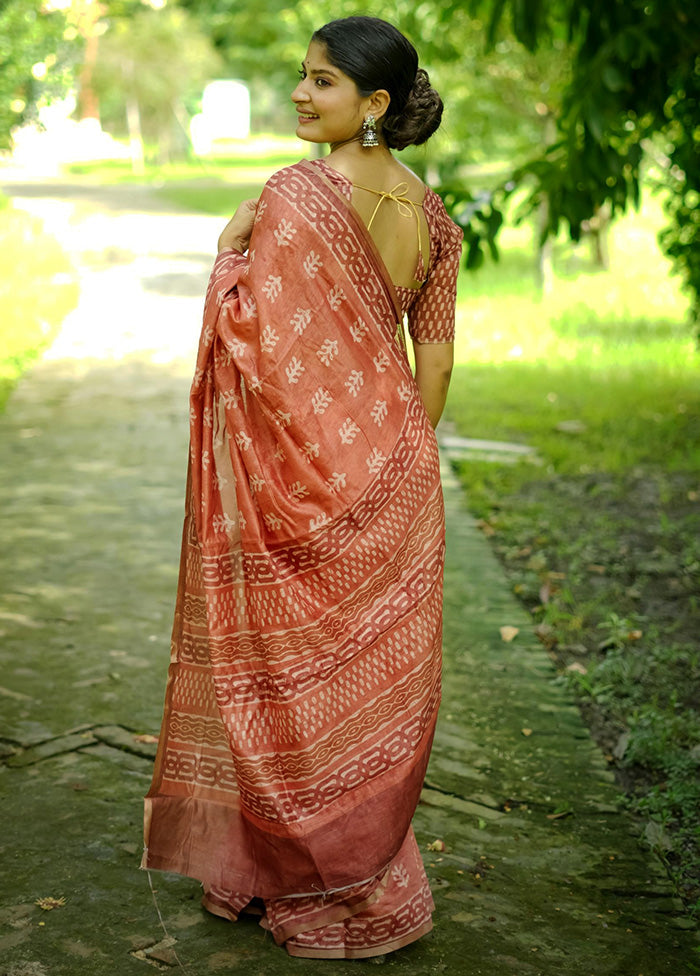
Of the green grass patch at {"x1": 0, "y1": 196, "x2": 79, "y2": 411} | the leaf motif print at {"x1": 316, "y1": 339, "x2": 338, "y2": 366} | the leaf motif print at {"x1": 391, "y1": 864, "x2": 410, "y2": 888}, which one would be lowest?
the green grass patch at {"x1": 0, "y1": 196, "x2": 79, "y2": 411}

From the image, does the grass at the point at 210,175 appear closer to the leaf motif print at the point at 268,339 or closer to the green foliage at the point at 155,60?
the green foliage at the point at 155,60

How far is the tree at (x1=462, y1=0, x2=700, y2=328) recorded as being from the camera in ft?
19.6

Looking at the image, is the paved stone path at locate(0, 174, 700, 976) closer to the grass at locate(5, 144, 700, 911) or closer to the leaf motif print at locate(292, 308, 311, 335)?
the grass at locate(5, 144, 700, 911)

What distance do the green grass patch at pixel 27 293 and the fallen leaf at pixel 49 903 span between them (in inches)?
237

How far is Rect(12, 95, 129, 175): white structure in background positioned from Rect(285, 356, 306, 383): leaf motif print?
34808 millimetres

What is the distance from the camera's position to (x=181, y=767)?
308 cm

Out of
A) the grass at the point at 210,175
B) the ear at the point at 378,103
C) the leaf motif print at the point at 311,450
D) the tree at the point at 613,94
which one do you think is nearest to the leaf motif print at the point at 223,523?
the leaf motif print at the point at 311,450

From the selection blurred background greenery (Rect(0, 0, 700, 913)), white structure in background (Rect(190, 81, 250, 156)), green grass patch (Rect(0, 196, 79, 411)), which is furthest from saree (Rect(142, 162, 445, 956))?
white structure in background (Rect(190, 81, 250, 156))

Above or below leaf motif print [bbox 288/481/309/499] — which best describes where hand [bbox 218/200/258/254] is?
above

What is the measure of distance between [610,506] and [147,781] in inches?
147

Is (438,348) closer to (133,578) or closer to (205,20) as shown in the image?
(133,578)

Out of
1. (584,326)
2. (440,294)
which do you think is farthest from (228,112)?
(440,294)

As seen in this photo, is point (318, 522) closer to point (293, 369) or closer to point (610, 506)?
point (293, 369)

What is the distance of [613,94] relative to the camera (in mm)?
6320
